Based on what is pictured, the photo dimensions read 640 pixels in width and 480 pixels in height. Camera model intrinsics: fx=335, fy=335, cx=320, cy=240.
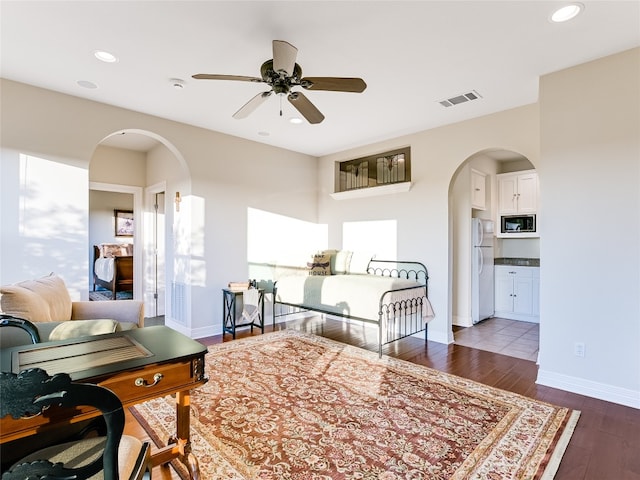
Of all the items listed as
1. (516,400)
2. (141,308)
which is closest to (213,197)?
(141,308)

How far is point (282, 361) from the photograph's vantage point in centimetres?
351

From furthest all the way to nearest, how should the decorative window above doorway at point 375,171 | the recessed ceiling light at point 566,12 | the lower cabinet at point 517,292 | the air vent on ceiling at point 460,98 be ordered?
the lower cabinet at point 517,292 → the decorative window above doorway at point 375,171 → the air vent on ceiling at point 460,98 → the recessed ceiling light at point 566,12

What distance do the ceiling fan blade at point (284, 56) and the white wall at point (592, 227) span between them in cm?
238

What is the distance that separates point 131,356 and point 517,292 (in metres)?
5.84

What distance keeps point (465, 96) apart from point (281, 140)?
263cm

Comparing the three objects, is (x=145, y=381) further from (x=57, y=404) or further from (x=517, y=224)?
(x=517, y=224)

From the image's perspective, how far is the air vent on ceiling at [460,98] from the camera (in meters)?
3.43

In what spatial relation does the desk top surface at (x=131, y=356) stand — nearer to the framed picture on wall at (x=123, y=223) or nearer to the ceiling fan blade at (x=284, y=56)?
the ceiling fan blade at (x=284, y=56)

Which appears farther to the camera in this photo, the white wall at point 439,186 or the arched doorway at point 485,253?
the arched doorway at point 485,253

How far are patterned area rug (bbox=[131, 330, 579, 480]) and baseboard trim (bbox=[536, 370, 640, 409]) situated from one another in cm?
45

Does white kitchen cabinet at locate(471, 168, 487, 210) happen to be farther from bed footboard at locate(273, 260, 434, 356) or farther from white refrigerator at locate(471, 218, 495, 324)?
bed footboard at locate(273, 260, 434, 356)

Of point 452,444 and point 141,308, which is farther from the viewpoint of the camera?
point 141,308

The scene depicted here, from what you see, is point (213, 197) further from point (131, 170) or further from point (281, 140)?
point (131, 170)

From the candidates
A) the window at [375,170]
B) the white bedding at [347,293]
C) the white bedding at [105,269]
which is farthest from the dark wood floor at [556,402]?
the white bedding at [105,269]
